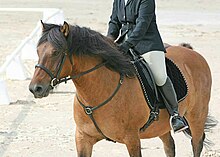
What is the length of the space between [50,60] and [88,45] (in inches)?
19.3

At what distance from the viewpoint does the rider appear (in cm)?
586

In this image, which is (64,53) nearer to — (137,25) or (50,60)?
(50,60)

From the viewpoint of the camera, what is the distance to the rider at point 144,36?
19.2 ft

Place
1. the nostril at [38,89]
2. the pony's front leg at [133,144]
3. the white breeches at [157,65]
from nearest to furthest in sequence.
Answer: the nostril at [38,89] → the pony's front leg at [133,144] → the white breeches at [157,65]

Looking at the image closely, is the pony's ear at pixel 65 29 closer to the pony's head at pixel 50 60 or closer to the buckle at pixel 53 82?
the pony's head at pixel 50 60

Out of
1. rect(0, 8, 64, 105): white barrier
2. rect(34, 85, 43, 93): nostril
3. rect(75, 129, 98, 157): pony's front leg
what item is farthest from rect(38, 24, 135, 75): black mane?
rect(0, 8, 64, 105): white barrier

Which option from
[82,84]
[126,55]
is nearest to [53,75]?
[82,84]

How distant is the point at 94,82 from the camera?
5574mm

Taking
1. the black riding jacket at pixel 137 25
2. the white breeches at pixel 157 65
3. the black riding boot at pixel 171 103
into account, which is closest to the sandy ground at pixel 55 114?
the black riding boot at pixel 171 103

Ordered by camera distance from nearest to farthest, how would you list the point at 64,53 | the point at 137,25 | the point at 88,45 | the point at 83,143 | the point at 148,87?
the point at 64,53 → the point at 88,45 → the point at 83,143 → the point at 137,25 → the point at 148,87

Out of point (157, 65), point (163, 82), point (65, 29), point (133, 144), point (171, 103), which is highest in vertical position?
point (65, 29)

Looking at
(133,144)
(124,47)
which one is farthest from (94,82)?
(133,144)

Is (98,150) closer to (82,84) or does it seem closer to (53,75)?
(82,84)

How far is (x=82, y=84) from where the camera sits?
5512 mm
